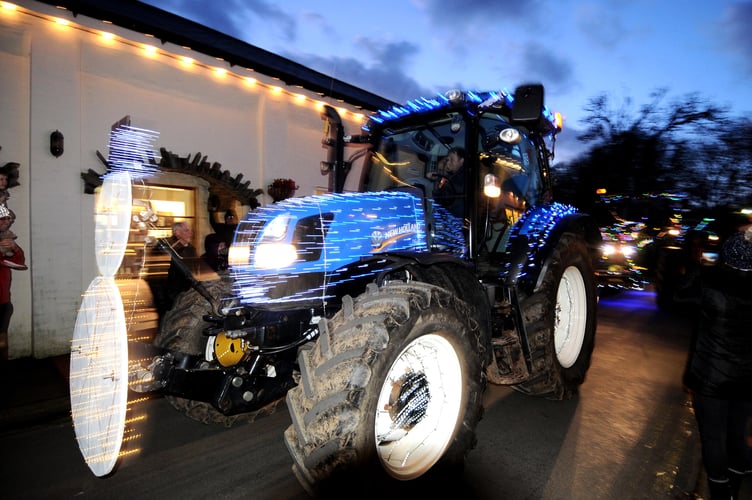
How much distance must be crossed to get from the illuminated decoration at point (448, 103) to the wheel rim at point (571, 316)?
1.68m

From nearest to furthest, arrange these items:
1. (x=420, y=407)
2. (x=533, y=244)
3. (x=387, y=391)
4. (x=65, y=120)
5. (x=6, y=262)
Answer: (x=387, y=391), (x=420, y=407), (x=533, y=244), (x=6, y=262), (x=65, y=120)

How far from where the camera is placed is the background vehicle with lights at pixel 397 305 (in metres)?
2.06

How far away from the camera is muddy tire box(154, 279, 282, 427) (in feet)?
10.1

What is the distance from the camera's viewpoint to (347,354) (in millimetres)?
2016

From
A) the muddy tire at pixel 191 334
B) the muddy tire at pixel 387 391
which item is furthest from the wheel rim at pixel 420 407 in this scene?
the muddy tire at pixel 191 334

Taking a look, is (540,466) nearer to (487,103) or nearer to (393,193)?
(393,193)

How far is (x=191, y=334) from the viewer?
10.1 feet

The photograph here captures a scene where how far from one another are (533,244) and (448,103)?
141 cm

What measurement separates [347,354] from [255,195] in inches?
264

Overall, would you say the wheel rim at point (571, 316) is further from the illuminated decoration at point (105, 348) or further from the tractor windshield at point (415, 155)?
the illuminated decoration at point (105, 348)

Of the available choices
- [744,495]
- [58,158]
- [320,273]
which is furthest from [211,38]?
[744,495]

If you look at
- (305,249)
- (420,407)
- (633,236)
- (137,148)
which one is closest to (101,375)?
(305,249)

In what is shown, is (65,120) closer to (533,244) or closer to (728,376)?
(533,244)

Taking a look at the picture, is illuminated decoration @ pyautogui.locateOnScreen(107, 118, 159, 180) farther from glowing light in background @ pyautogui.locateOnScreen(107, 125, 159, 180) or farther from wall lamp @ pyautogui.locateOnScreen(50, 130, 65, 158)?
wall lamp @ pyautogui.locateOnScreen(50, 130, 65, 158)
